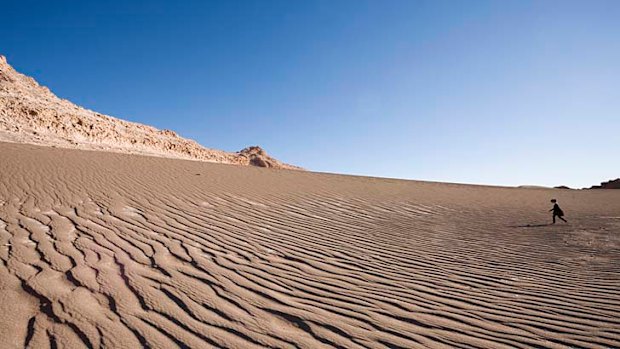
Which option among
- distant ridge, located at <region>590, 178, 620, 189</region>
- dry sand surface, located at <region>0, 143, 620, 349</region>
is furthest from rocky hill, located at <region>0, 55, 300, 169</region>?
distant ridge, located at <region>590, 178, 620, 189</region>

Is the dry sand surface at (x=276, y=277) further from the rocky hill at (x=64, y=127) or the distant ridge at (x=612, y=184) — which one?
the distant ridge at (x=612, y=184)

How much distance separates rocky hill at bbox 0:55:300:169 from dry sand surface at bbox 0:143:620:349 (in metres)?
14.0

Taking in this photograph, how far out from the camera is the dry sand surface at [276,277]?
8.55 ft

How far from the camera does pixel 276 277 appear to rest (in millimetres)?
3770

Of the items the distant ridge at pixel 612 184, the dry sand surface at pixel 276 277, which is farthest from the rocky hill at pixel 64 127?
the distant ridge at pixel 612 184

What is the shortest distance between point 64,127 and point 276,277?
2342 cm

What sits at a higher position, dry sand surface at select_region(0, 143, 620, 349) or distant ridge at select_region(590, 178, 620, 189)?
distant ridge at select_region(590, 178, 620, 189)

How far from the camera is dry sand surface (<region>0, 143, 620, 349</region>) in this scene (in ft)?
8.55

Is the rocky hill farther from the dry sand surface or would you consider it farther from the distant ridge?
the distant ridge

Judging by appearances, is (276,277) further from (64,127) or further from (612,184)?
(612,184)

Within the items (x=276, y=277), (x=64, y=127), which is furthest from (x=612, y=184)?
(x=64, y=127)

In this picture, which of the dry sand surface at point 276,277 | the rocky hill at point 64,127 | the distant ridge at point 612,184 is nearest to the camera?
the dry sand surface at point 276,277

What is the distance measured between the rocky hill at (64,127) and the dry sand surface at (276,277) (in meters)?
14.0

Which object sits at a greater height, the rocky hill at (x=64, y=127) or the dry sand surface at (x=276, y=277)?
the rocky hill at (x=64, y=127)
